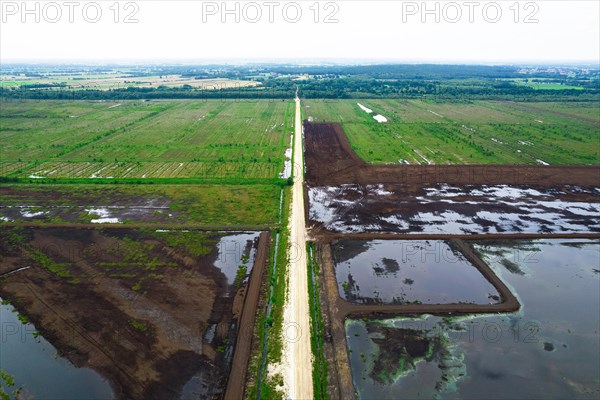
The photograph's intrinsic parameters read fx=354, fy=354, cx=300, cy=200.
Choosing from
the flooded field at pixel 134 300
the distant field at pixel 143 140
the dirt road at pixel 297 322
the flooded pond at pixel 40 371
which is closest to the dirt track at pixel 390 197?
the dirt road at pixel 297 322

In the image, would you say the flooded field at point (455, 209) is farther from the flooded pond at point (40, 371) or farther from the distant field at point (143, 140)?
the flooded pond at point (40, 371)

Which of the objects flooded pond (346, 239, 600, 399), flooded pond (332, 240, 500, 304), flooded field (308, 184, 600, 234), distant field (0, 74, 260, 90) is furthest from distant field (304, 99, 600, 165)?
distant field (0, 74, 260, 90)

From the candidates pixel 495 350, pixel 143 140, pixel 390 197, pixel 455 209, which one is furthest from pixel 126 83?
pixel 495 350

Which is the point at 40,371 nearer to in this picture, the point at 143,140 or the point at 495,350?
the point at 495,350

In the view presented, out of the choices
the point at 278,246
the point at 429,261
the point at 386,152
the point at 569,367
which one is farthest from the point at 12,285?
the point at 386,152

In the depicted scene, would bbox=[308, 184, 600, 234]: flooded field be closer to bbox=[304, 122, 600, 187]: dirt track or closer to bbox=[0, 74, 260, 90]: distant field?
bbox=[304, 122, 600, 187]: dirt track

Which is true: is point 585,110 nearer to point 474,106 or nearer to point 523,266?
point 474,106
